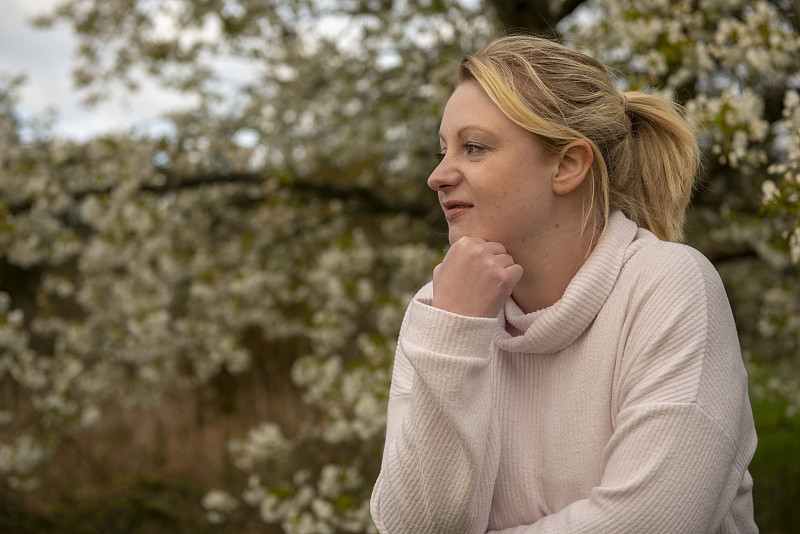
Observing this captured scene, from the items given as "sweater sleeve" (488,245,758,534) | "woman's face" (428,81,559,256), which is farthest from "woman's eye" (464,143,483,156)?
"sweater sleeve" (488,245,758,534)

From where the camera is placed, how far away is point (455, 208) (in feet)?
6.10

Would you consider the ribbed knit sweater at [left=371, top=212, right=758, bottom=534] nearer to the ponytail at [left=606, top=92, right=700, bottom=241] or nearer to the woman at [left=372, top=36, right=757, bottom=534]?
the woman at [left=372, top=36, right=757, bottom=534]

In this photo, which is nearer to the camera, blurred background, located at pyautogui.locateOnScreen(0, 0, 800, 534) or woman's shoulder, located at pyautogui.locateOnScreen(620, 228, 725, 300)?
woman's shoulder, located at pyautogui.locateOnScreen(620, 228, 725, 300)

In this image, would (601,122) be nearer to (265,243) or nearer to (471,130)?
(471,130)

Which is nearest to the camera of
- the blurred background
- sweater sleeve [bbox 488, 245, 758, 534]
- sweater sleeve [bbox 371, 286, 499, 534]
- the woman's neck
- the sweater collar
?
sweater sleeve [bbox 488, 245, 758, 534]

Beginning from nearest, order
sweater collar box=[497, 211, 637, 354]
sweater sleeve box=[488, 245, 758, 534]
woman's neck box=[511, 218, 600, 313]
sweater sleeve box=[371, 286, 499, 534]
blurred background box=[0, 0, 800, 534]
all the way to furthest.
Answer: sweater sleeve box=[488, 245, 758, 534] < sweater sleeve box=[371, 286, 499, 534] < sweater collar box=[497, 211, 637, 354] < woman's neck box=[511, 218, 600, 313] < blurred background box=[0, 0, 800, 534]

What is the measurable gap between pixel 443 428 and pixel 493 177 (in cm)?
55

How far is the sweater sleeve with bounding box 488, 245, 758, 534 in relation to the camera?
1.52 m

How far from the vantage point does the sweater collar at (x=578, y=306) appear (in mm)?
1740

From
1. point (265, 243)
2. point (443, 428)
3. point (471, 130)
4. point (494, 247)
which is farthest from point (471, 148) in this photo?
point (265, 243)

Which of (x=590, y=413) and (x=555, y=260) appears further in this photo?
(x=555, y=260)

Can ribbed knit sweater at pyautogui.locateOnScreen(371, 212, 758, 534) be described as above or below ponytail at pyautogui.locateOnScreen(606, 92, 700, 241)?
below

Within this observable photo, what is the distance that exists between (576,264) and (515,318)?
7.4 inches

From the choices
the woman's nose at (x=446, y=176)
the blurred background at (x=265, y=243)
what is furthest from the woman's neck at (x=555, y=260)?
the blurred background at (x=265, y=243)
